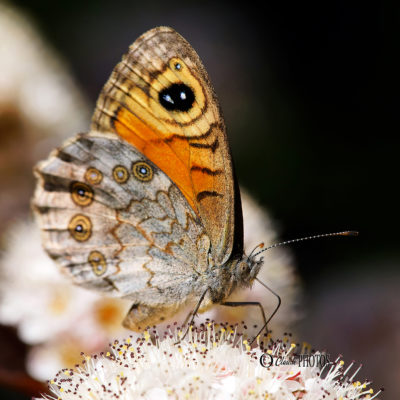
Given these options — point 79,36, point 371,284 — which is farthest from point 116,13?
point 371,284

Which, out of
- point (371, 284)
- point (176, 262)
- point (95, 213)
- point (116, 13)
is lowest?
point (371, 284)

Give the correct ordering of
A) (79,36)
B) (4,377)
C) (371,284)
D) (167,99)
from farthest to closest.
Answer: (79,36) < (371,284) < (4,377) < (167,99)

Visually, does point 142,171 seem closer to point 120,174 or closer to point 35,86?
point 120,174

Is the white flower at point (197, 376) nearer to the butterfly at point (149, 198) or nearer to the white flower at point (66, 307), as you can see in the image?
the butterfly at point (149, 198)

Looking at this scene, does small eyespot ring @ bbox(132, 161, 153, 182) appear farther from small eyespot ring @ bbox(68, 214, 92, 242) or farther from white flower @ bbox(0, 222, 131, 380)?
white flower @ bbox(0, 222, 131, 380)

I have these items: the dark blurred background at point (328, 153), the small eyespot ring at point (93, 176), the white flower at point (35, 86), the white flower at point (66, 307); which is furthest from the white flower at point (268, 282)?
the white flower at point (35, 86)

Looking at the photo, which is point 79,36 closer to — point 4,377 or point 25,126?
point 25,126

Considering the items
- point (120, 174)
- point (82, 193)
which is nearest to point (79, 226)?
point (82, 193)
